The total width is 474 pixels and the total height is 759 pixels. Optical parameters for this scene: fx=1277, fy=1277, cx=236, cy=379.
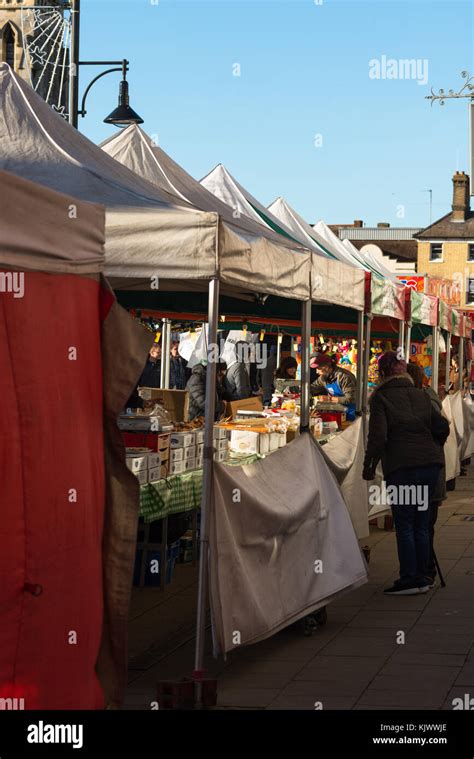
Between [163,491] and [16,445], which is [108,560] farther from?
[163,491]

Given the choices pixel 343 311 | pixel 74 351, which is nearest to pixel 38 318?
pixel 74 351

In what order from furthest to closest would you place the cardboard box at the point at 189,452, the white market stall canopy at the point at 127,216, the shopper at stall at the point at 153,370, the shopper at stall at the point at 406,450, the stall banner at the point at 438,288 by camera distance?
the stall banner at the point at 438,288, the shopper at stall at the point at 153,370, the shopper at stall at the point at 406,450, the cardboard box at the point at 189,452, the white market stall canopy at the point at 127,216

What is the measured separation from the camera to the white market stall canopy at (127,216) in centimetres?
712

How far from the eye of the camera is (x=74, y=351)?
557 centimetres

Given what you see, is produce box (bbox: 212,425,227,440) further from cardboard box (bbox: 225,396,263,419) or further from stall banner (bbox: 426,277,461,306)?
stall banner (bbox: 426,277,461,306)

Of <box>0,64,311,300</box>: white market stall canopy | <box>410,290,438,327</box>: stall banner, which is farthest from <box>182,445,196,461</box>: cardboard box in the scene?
<box>410,290,438,327</box>: stall banner

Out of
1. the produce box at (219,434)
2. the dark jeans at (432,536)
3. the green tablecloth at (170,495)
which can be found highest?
the produce box at (219,434)

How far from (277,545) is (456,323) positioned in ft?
45.5

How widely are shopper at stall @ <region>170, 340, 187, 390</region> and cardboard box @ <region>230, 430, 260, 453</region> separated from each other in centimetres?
1041

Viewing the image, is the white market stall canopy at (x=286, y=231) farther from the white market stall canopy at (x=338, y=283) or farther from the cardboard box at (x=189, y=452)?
the cardboard box at (x=189, y=452)

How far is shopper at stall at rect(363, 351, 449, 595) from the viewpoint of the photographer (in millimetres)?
10109

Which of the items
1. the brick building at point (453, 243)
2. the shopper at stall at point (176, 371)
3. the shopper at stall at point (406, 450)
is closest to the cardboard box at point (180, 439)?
the shopper at stall at point (406, 450)

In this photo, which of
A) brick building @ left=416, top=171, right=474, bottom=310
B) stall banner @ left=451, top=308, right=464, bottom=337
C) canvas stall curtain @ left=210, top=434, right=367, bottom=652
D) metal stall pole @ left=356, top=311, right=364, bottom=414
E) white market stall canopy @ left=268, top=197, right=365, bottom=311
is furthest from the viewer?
brick building @ left=416, top=171, right=474, bottom=310

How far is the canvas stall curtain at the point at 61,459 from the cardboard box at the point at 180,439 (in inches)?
127
